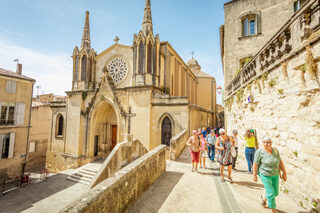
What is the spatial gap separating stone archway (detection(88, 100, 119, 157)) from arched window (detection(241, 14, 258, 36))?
13.4 metres

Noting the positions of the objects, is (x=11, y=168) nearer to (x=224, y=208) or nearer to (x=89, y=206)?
(x=89, y=206)

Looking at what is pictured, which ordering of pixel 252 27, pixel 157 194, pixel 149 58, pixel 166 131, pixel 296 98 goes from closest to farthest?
pixel 296 98 < pixel 157 194 < pixel 252 27 < pixel 166 131 < pixel 149 58

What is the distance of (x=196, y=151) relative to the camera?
17.5ft

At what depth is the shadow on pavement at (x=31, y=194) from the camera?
834cm

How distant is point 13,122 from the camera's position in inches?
521

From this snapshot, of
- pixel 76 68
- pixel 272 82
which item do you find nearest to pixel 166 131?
pixel 272 82

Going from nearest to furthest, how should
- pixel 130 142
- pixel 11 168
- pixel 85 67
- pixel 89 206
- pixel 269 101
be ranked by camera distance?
1. pixel 89 206
2. pixel 269 101
3. pixel 130 142
4. pixel 11 168
5. pixel 85 67

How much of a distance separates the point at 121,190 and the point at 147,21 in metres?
16.1

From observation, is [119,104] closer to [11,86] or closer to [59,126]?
[59,126]

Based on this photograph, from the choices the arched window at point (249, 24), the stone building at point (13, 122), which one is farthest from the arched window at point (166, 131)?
the stone building at point (13, 122)

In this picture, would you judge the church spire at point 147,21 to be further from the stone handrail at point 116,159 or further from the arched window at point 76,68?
the stone handrail at point 116,159

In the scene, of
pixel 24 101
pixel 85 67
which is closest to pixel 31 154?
pixel 24 101

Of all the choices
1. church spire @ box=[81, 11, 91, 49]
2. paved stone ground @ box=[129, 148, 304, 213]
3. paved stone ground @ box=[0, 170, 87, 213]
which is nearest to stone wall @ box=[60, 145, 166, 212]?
paved stone ground @ box=[129, 148, 304, 213]

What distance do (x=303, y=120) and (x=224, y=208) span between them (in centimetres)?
237
